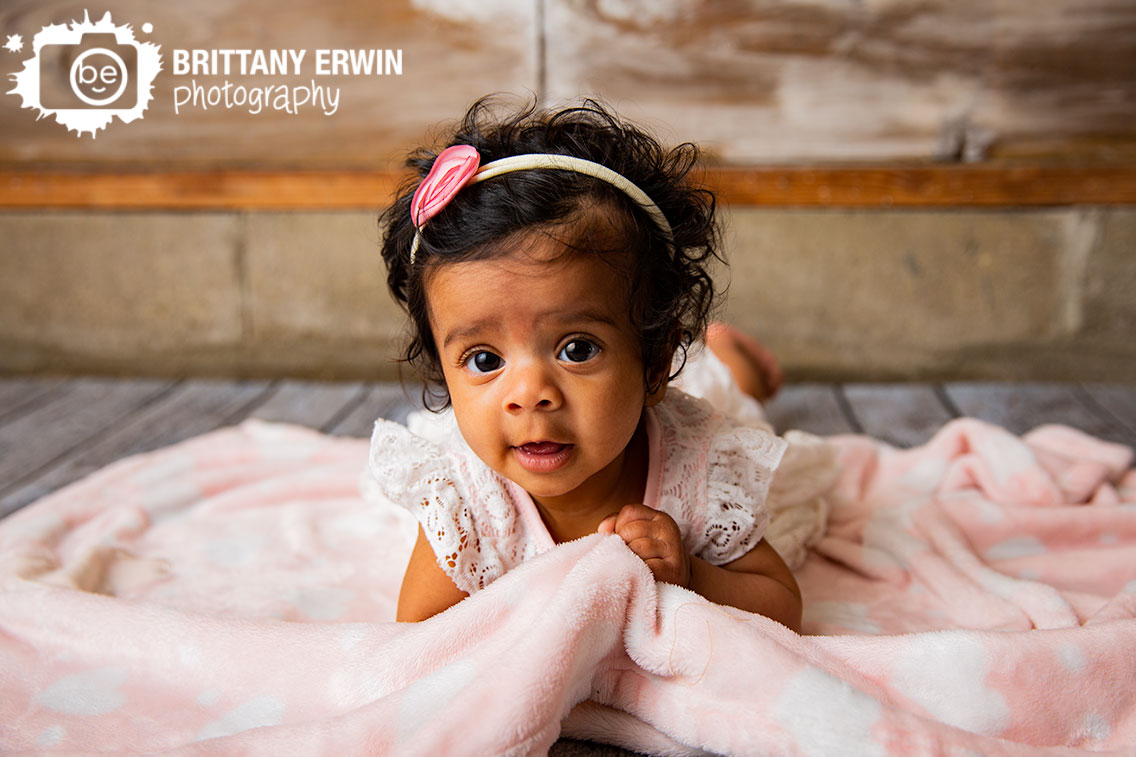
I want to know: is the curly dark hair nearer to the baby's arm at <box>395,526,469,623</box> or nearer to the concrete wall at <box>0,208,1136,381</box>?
the baby's arm at <box>395,526,469,623</box>

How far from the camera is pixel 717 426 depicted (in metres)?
1.23

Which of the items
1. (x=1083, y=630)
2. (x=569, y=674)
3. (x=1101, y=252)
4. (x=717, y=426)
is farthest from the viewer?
(x=1101, y=252)

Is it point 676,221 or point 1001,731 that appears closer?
point 1001,731

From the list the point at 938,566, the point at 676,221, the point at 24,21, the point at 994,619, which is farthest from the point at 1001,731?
the point at 24,21

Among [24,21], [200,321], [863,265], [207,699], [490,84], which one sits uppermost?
[24,21]

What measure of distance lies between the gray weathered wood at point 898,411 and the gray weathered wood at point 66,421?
1.72 meters

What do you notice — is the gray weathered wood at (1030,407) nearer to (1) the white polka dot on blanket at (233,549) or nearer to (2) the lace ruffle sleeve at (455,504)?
(2) the lace ruffle sleeve at (455,504)

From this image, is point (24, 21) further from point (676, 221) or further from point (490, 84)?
point (676, 221)

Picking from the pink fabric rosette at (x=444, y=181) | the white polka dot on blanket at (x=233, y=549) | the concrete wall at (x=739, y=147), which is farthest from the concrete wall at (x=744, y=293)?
the pink fabric rosette at (x=444, y=181)

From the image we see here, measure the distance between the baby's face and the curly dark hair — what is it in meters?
0.03

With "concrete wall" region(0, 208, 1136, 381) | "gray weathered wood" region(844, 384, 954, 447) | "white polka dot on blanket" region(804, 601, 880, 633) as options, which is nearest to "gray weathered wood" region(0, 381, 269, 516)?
"concrete wall" region(0, 208, 1136, 381)

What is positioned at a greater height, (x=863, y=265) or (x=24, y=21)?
(x=24, y=21)

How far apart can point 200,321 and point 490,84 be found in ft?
3.40

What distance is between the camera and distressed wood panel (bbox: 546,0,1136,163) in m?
2.28
